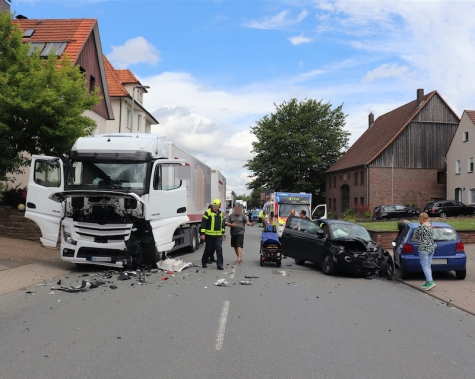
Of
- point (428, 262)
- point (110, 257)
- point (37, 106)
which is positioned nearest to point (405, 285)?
point (428, 262)

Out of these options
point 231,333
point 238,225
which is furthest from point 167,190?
point 231,333

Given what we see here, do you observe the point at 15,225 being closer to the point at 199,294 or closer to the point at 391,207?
the point at 199,294

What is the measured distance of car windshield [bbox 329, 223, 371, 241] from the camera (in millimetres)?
13258

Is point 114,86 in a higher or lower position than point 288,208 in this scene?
higher

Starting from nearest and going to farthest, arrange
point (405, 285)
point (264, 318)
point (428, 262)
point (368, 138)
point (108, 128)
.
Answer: point (264, 318) → point (428, 262) → point (405, 285) → point (108, 128) → point (368, 138)

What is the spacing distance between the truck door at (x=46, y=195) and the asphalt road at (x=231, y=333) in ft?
8.09

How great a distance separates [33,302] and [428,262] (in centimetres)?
788

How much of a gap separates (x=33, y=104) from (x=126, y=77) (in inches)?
1097

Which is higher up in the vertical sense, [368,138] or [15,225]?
[368,138]

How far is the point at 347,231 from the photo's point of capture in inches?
530

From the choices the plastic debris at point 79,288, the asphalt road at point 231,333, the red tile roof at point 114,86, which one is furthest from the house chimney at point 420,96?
the plastic debris at point 79,288

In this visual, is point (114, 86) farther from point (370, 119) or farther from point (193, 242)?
point (370, 119)

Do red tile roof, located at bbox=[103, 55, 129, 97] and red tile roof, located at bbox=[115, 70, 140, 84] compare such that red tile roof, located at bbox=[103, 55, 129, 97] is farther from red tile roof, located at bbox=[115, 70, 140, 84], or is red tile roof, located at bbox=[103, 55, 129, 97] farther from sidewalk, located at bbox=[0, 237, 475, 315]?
sidewalk, located at bbox=[0, 237, 475, 315]

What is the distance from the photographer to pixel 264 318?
293 inches
